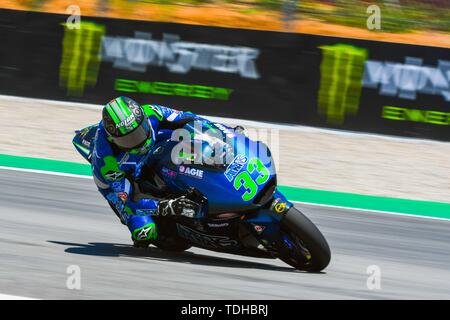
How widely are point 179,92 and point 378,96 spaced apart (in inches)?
114

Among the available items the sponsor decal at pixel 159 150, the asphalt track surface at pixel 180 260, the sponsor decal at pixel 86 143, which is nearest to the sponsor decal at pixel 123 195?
the sponsor decal at pixel 159 150

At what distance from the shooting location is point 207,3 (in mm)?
15578

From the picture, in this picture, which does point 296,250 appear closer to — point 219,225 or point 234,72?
point 219,225

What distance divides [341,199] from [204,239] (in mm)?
3633

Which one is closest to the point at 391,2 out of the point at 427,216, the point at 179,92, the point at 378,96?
the point at 378,96

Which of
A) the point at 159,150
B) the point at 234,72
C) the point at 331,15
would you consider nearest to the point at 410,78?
the point at 331,15

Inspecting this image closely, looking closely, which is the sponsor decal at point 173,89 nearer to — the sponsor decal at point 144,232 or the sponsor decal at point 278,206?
the sponsor decal at point 144,232

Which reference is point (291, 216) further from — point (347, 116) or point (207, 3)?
point (207, 3)

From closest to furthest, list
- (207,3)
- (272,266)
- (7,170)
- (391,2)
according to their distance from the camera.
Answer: (272,266), (7,170), (391,2), (207,3)

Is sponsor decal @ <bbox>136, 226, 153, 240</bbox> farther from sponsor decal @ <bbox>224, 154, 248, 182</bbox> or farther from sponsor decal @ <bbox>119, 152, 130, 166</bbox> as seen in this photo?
sponsor decal @ <bbox>224, 154, 248, 182</bbox>

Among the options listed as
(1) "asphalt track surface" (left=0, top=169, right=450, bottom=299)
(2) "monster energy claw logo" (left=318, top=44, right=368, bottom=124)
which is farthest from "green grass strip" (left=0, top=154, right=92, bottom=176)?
(2) "monster energy claw logo" (left=318, top=44, right=368, bottom=124)

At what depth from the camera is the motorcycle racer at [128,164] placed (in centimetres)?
634

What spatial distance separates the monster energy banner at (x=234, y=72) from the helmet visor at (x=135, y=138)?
6.25m

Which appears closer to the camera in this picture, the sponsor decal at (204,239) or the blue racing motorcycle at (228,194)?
the blue racing motorcycle at (228,194)
